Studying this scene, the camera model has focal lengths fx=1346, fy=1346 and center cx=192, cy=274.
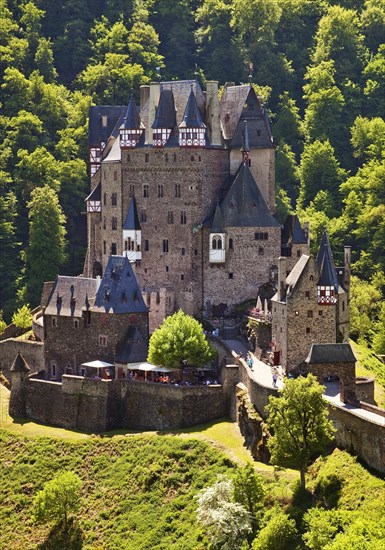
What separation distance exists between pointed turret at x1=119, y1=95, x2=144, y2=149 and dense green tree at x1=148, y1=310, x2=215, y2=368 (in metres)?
14.6

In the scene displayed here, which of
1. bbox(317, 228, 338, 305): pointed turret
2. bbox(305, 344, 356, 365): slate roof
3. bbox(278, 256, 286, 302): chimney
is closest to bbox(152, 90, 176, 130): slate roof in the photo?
bbox(278, 256, 286, 302): chimney

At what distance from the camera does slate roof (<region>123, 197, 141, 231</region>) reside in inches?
3319

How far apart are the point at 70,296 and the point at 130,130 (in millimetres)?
11804

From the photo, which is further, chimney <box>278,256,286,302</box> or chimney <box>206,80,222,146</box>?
chimney <box>206,80,222,146</box>

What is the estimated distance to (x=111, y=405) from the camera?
74.9m

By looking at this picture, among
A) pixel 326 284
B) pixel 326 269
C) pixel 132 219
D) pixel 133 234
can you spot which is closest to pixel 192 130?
pixel 132 219

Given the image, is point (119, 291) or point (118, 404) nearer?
point (118, 404)

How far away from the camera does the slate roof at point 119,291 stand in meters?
77.2

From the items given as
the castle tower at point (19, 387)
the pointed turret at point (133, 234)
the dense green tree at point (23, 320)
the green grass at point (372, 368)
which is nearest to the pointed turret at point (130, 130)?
the pointed turret at point (133, 234)

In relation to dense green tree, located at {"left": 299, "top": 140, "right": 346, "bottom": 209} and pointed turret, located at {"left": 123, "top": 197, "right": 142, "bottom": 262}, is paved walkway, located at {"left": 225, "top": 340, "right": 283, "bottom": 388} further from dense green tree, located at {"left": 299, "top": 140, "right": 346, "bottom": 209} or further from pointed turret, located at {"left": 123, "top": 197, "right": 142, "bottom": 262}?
dense green tree, located at {"left": 299, "top": 140, "right": 346, "bottom": 209}

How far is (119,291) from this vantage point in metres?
77.7

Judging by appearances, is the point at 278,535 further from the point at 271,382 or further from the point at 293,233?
the point at 293,233

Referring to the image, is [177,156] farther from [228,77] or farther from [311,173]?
[228,77]

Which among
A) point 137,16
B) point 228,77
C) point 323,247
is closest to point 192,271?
point 323,247
